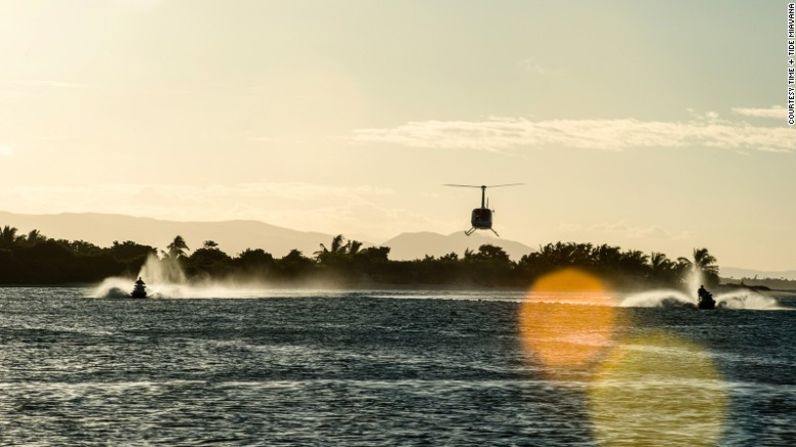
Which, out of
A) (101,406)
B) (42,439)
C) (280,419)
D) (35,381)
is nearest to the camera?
(42,439)

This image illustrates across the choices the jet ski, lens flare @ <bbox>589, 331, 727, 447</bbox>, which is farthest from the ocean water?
the jet ski

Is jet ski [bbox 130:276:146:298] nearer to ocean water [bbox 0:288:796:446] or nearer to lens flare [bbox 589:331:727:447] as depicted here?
ocean water [bbox 0:288:796:446]

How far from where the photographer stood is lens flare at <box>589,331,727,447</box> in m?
38.7

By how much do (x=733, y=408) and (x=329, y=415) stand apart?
16.1 meters

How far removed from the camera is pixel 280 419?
1612 inches

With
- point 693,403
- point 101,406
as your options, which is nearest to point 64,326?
point 101,406

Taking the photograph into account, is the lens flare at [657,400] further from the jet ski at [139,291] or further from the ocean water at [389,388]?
the jet ski at [139,291]

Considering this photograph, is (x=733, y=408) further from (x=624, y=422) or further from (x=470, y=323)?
(x=470, y=323)

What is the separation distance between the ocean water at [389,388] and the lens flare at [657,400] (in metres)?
0.10

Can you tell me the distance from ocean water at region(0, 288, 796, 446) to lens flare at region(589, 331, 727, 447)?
105 mm

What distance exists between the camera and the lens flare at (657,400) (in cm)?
3866

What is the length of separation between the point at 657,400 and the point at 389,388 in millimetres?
11686

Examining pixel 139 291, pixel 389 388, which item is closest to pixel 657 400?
pixel 389 388

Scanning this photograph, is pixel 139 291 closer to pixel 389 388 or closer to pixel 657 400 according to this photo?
pixel 389 388
